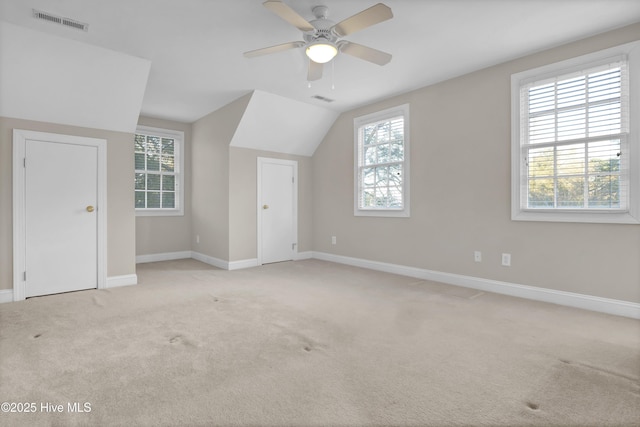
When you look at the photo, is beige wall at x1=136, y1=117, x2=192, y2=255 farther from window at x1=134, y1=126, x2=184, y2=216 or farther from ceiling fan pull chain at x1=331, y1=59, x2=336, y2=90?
ceiling fan pull chain at x1=331, y1=59, x2=336, y2=90

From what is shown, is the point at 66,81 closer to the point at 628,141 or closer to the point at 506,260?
the point at 506,260

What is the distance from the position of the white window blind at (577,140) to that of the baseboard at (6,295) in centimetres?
553

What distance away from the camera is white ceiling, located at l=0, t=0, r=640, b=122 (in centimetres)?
261

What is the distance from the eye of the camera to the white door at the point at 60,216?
354 centimetres

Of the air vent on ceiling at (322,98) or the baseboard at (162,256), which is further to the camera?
the baseboard at (162,256)

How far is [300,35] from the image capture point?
122 inches

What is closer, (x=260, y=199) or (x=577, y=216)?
(x=577, y=216)

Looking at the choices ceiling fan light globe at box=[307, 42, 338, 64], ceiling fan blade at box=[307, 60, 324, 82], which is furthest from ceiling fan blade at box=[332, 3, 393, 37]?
ceiling fan blade at box=[307, 60, 324, 82]

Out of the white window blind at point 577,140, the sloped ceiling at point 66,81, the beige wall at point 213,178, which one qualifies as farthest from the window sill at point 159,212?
the white window blind at point 577,140

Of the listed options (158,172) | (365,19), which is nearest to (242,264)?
(158,172)

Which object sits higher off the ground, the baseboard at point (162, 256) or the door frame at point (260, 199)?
the door frame at point (260, 199)

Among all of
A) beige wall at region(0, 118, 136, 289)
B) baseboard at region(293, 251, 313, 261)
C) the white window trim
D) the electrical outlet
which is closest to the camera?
the white window trim

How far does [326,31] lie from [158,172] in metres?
4.38

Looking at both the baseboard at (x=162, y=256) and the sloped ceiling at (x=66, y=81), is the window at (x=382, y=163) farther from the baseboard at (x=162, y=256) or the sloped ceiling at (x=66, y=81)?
the baseboard at (x=162, y=256)
